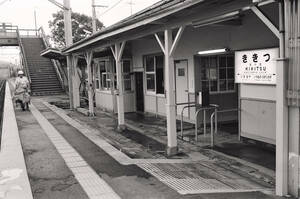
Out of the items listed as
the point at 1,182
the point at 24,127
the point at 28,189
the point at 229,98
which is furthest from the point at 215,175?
the point at 24,127

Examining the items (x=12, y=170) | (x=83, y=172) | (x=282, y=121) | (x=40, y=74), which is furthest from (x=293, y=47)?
(x=40, y=74)

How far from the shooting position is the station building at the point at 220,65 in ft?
14.5

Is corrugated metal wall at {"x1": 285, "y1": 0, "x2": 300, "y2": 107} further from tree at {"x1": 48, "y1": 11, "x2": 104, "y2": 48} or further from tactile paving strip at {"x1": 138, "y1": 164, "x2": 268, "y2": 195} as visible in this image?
tree at {"x1": 48, "y1": 11, "x2": 104, "y2": 48}

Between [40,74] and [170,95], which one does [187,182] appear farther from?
[40,74]

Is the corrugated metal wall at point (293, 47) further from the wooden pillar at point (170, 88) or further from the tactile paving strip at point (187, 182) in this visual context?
the wooden pillar at point (170, 88)

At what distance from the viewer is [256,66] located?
22.6 ft

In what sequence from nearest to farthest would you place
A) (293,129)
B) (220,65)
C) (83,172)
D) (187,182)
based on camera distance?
(293,129) < (187,182) < (83,172) < (220,65)

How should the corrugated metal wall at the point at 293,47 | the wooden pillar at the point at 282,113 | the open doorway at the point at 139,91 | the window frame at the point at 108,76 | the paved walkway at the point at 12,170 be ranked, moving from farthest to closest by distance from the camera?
the window frame at the point at 108,76 → the open doorway at the point at 139,91 → the paved walkway at the point at 12,170 → the wooden pillar at the point at 282,113 → the corrugated metal wall at the point at 293,47

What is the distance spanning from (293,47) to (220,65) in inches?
231

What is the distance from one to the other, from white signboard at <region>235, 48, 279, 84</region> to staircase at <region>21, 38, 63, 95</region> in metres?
18.8

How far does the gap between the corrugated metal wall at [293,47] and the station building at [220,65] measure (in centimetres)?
1

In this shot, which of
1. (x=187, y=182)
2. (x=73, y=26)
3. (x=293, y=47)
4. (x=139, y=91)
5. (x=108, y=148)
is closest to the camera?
(x=293, y=47)

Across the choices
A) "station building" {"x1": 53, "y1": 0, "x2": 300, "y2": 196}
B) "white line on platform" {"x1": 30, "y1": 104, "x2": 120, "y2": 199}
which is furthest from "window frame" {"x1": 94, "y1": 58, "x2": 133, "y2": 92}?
"white line on platform" {"x1": 30, "y1": 104, "x2": 120, "y2": 199}

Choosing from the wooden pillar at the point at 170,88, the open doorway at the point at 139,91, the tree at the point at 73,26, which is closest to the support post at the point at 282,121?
the wooden pillar at the point at 170,88
